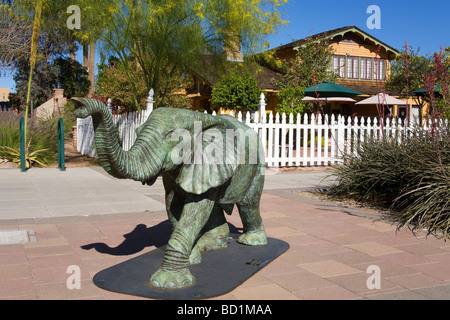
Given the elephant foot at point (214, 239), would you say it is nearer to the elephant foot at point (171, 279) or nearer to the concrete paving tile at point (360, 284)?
the elephant foot at point (171, 279)

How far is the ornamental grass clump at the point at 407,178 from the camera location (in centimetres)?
519

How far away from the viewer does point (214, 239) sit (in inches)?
163

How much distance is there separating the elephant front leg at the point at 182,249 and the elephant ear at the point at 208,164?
0.48 feet

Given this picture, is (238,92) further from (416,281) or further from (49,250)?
(416,281)

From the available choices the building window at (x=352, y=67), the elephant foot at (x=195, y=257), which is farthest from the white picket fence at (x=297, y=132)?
the building window at (x=352, y=67)

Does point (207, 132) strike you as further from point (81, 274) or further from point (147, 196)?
point (147, 196)

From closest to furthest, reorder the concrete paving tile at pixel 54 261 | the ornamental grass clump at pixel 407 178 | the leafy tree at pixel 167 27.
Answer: the concrete paving tile at pixel 54 261
the ornamental grass clump at pixel 407 178
the leafy tree at pixel 167 27

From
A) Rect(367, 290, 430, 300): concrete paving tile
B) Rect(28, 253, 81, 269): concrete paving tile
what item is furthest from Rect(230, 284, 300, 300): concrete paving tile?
Rect(28, 253, 81, 269): concrete paving tile

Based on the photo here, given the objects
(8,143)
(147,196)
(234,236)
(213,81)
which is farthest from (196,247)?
(213,81)

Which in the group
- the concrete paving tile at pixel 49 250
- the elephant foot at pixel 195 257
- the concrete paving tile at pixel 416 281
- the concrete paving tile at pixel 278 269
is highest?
the elephant foot at pixel 195 257

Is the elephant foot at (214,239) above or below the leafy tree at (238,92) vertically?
below

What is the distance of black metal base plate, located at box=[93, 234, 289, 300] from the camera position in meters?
3.09

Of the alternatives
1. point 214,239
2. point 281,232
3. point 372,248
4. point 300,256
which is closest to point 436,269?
point 372,248
